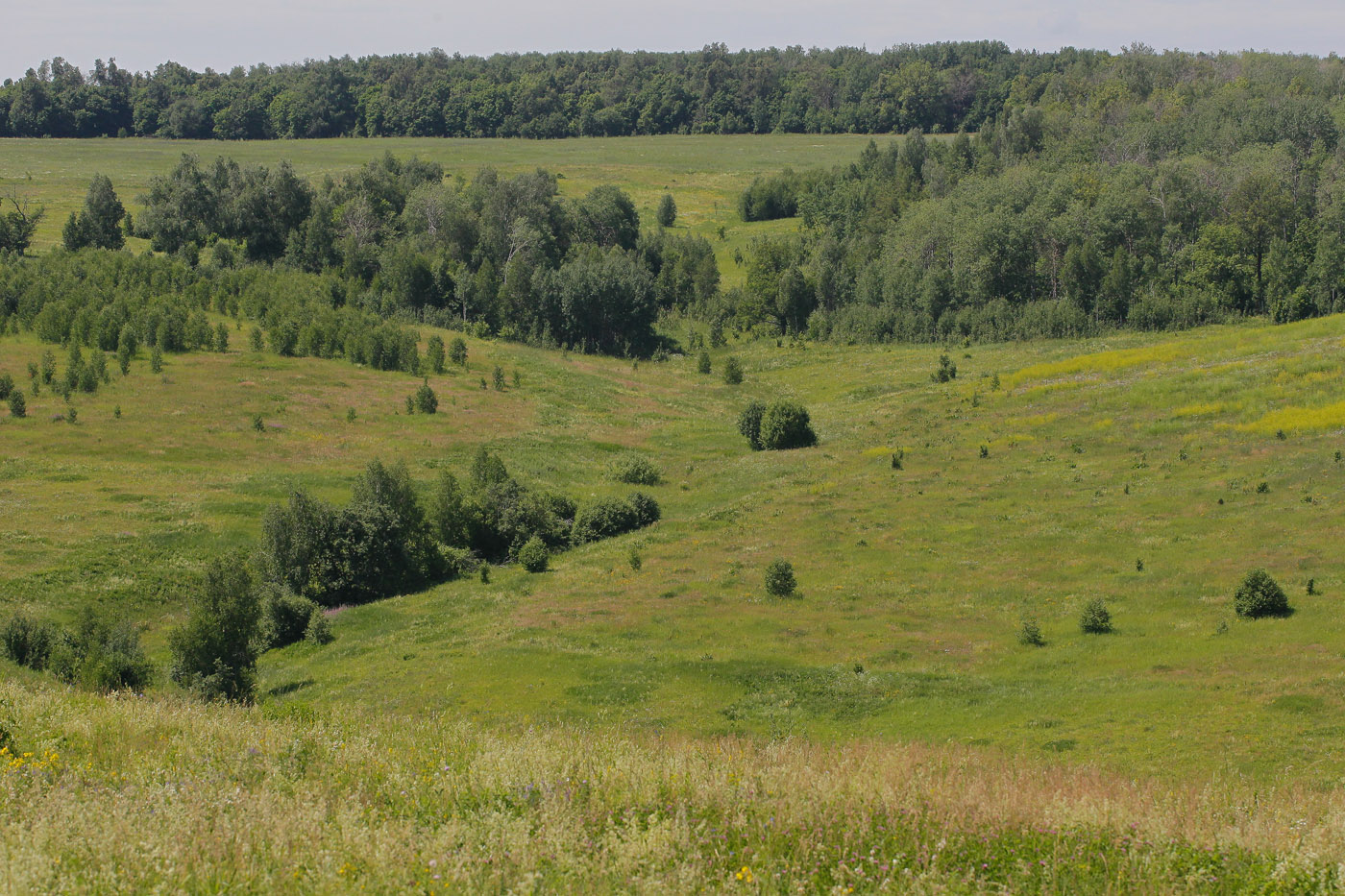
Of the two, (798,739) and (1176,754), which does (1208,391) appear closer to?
(1176,754)

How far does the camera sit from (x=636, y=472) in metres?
73.1

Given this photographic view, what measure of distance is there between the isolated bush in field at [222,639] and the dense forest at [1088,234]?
108 meters

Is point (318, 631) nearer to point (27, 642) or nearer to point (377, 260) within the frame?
point (27, 642)

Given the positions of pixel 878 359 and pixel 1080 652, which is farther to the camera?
pixel 878 359

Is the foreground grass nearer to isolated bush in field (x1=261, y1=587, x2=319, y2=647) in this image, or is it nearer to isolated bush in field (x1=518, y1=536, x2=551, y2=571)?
isolated bush in field (x1=261, y1=587, x2=319, y2=647)

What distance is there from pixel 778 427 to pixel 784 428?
1.55 feet

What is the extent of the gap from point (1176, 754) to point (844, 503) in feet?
128

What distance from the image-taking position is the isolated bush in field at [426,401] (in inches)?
3371

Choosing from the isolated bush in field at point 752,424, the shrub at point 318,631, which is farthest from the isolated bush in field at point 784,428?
the shrub at point 318,631

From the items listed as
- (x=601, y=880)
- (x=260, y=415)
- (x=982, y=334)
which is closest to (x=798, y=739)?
(x=601, y=880)

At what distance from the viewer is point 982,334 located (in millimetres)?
132625

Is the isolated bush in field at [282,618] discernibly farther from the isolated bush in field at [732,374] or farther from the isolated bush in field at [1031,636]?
the isolated bush in field at [732,374]

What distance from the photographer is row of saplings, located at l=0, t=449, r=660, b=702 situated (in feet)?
129

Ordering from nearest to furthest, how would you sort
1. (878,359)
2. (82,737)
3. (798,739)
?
(82,737)
(798,739)
(878,359)
